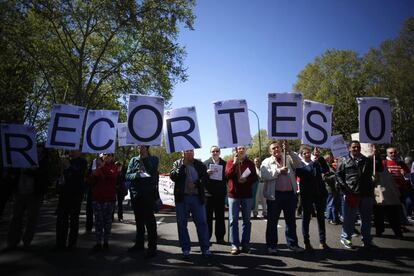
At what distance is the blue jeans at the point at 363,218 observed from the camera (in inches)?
279

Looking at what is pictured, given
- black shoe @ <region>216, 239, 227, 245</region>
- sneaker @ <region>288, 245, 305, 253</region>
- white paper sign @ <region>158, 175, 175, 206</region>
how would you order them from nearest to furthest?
1. sneaker @ <region>288, 245, 305, 253</region>
2. black shoe @ <region>216, 239, 227, 245</region>
3. white paper sign @ <region>158, 175, 175, 206</region>

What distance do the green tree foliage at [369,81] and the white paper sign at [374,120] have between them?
2217 centimetres

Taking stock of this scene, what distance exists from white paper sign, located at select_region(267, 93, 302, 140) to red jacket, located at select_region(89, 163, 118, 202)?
3590 millimetres

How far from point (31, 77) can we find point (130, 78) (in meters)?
7.99

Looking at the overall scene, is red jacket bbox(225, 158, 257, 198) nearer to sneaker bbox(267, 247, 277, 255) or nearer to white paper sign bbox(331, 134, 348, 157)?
sneaker bbox(267, 247, 277, 255)

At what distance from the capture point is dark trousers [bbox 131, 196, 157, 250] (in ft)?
22.2

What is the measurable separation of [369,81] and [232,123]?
42.5 meters

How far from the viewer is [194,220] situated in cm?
663

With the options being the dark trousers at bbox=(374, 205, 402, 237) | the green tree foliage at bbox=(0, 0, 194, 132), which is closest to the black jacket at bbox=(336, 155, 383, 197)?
the dark trousers at bbox=(374, 205, 402, 237)

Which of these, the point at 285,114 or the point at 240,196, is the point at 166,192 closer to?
the point at 240,196

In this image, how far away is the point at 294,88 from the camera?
184ft

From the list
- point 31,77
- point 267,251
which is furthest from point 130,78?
point 267,251

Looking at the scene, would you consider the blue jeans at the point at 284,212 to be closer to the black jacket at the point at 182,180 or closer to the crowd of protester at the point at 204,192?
the crowd of protester at the point at 204,192

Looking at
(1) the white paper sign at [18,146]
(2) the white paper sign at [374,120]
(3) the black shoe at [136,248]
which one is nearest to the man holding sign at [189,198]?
(3) the black shoe at [136,248]
